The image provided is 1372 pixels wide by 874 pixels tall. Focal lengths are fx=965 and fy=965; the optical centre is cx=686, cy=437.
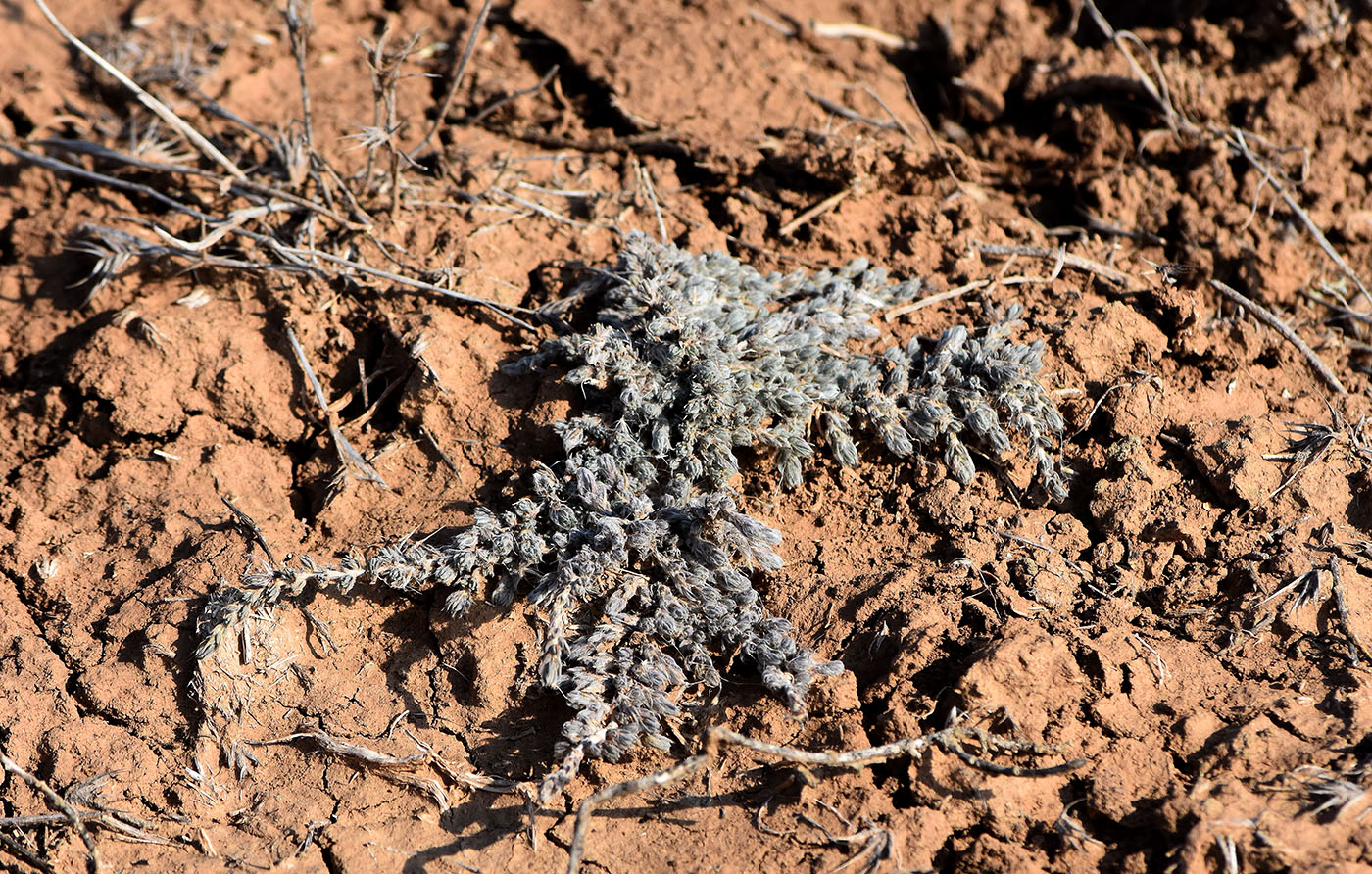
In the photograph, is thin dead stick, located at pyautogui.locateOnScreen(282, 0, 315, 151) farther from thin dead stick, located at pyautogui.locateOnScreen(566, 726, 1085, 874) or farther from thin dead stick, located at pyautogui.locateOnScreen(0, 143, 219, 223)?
thin dead stick, located at pyautogui.locateOnScreen(566, 726, 1085, 874)

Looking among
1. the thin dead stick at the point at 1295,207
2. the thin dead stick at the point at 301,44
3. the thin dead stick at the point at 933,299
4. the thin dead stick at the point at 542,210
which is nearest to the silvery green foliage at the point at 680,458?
the thin dead stick at the point at 933,299

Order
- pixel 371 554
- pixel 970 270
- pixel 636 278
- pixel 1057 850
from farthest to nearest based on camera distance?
pixel 970 270 < pixel 636 278 < pixel 371 554 < pixel 1057 850

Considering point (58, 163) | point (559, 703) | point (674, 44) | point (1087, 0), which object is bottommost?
point (559, 703)

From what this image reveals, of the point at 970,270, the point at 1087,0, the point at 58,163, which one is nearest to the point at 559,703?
the point at 970,270

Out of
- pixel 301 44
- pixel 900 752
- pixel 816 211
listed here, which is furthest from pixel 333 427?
pixel 900 752

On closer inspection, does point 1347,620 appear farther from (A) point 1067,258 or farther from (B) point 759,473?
(B) point 759,473

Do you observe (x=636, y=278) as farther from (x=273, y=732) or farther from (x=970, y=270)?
(x=273, y=732)
